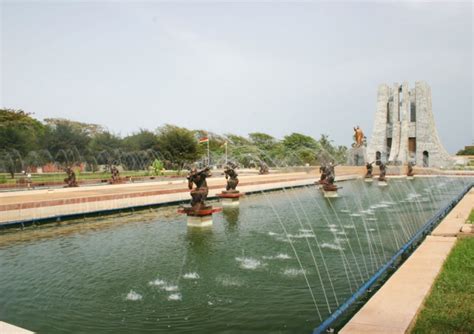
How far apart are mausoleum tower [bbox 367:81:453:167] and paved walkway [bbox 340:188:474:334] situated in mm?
55180

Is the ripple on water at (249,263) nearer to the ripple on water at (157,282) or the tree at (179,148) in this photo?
the ripple on water at (157,282)

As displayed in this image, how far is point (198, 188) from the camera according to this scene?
13945mm

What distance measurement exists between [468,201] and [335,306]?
42.8ft

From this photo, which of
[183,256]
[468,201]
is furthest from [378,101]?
[183,256]

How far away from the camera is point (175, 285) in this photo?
7711mm

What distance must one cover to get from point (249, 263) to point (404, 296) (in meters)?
4.13

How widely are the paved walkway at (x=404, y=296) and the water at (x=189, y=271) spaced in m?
1.06

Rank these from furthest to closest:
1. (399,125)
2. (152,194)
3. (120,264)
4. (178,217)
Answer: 1. (399,125)
2. (152,194)
3. (178,217)
4. (120,264)

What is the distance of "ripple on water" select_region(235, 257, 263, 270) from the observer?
8822 mm

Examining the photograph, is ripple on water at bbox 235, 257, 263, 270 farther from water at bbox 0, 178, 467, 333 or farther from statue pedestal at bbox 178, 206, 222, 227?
statue pedestal at bbox 178, 206, 222, 227

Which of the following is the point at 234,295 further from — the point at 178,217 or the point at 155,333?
the point at 178,217

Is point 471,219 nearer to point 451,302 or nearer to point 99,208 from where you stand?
point 451,302

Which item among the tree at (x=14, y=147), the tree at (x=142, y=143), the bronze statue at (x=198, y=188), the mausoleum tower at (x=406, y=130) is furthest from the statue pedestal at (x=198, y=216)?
the mausoleum tower at (x=406, y=130)

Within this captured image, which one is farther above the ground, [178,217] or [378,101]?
[378,101]
